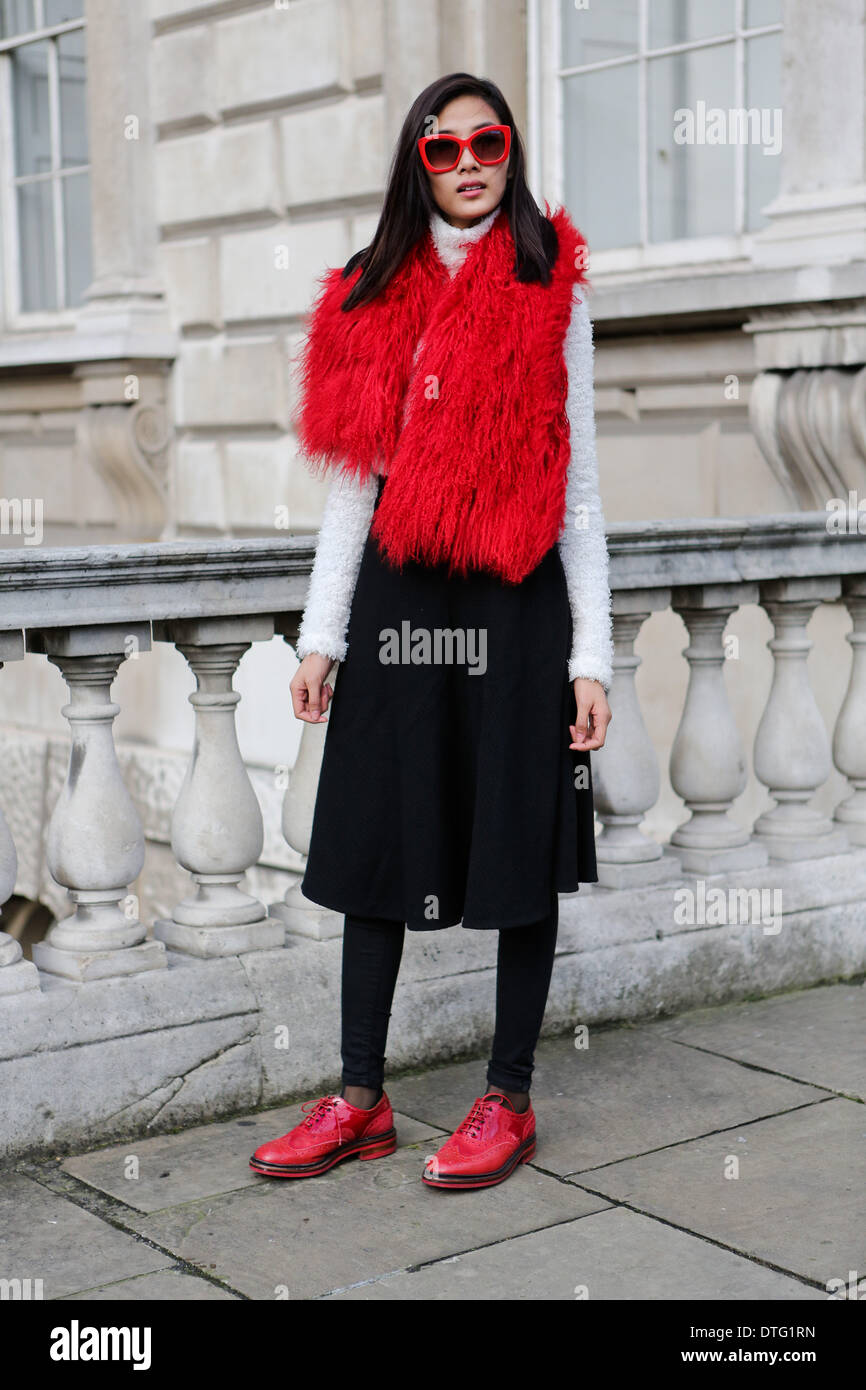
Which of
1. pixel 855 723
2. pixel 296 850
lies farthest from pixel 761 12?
pixel 296 850

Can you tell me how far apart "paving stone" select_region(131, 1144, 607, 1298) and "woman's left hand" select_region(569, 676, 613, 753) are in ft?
2.42

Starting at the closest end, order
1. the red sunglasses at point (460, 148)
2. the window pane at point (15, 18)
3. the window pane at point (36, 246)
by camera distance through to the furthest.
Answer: the red sunglasses at point (460, 148) → the window pane at point (15, 18) → the window pane at point (36, 246)

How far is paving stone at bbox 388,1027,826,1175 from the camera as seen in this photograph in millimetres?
3234

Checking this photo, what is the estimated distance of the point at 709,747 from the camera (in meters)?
4.17

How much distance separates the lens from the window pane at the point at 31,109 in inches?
371

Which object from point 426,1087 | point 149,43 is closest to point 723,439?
point 426,1087

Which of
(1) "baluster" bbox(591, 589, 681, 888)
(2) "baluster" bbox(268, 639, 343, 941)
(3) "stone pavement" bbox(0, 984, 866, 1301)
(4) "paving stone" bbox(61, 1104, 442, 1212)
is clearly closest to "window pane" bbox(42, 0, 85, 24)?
(1) "baluster" bbox(591, 589, 681, 888)

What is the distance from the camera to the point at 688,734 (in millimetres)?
4188

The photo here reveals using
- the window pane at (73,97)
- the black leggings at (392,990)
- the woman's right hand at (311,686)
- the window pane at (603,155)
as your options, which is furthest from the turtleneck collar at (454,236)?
the window pane at (73,97)

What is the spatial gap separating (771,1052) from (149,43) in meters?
6.32

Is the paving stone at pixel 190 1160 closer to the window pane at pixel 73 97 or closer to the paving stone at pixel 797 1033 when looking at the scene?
the paving stone at pixel 797 1033

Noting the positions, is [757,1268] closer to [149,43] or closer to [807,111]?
[807,111]

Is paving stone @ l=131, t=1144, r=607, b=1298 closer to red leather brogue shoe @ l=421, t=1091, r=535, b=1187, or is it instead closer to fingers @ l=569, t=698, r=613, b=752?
red leather brogue shoe @ l=421, t=1091, r=535, b=1187

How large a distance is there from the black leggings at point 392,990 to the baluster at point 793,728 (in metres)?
1.36
